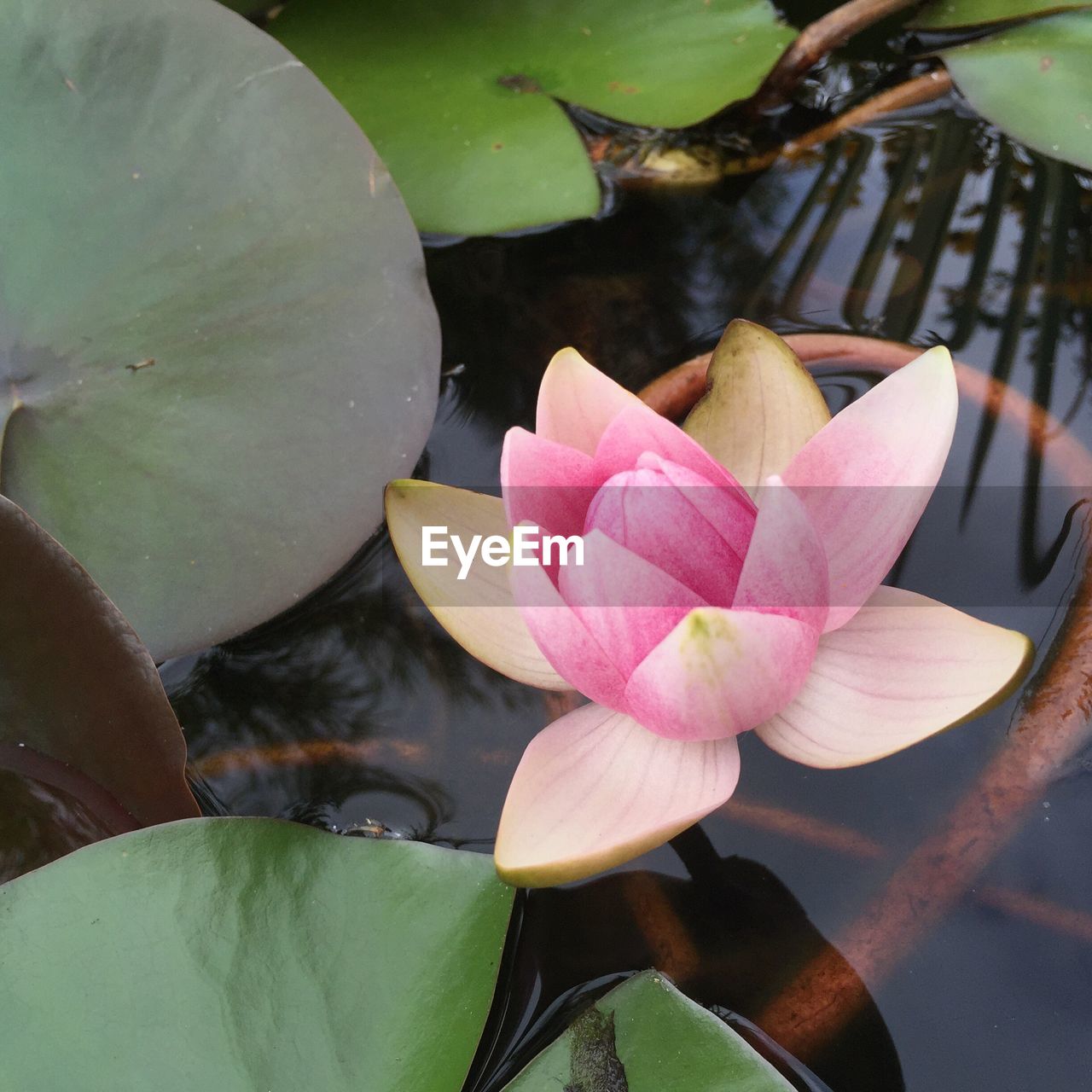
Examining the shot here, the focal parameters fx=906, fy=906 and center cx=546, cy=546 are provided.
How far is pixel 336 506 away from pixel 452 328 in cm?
47

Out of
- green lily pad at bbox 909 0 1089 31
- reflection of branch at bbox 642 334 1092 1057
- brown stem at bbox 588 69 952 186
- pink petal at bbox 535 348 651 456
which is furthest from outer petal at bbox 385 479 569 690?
green lily pad at bbox 909 0 1089 31

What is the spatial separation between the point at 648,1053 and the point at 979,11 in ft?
5.45

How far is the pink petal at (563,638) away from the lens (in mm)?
760

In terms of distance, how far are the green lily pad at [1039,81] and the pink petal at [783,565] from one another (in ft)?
3.18

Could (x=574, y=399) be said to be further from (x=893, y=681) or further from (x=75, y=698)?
(x=75, y=698)

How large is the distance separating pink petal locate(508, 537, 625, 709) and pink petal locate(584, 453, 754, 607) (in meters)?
0.08

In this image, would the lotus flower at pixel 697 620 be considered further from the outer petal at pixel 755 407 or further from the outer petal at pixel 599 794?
the outer petal at pixel 755 407

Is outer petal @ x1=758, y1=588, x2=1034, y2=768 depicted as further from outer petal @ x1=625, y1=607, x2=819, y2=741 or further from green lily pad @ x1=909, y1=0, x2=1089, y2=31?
green lily pad @ x1=909, y1=0, x2=1089, y2=31

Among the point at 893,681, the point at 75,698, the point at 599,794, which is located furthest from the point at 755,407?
the point at 75,698

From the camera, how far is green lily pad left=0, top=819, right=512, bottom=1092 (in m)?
0.73

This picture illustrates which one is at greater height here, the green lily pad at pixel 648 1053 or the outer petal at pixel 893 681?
the outer petal at pixel 893 681

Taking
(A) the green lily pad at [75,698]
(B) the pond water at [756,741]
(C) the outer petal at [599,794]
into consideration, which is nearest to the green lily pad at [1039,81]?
(B) the pond water at [756,741]

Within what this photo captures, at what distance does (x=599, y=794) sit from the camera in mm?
794

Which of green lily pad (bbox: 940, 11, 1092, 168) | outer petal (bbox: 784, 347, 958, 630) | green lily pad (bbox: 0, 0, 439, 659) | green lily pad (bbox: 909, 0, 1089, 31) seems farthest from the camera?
green lily pad (bbox: 909, 0, 1089, 31)
